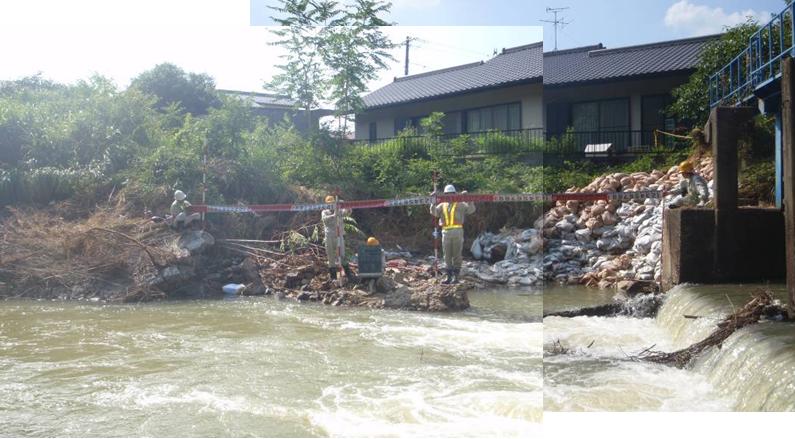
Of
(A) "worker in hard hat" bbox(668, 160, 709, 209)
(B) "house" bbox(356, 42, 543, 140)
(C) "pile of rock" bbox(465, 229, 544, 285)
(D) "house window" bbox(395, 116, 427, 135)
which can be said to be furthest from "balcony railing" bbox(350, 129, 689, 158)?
(D) "house window" bbox(395, 116, 427, 135)

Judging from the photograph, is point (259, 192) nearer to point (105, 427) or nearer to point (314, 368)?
point (314, 368)

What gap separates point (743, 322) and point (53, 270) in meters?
6.59

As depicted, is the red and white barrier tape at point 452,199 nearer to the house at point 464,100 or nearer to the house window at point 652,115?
the house at point 464,100

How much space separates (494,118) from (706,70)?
3.40 metres

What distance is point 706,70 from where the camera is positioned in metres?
10.8

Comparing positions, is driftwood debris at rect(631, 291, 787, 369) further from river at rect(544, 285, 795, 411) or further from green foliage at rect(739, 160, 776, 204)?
green foliage at rect(739, 160, 776, 204)

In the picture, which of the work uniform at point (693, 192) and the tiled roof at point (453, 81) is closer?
the work uniform at point (693, 192)

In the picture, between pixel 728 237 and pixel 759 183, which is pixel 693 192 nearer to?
pixel 728 237

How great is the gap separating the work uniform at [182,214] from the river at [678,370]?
4554 mm

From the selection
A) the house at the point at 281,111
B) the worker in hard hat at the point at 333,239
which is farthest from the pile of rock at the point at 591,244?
the house at the point at 281,111

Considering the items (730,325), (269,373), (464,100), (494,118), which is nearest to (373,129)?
(464,100)

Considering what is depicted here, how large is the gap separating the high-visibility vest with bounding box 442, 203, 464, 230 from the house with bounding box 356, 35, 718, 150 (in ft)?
16.1

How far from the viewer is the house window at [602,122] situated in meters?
13.1

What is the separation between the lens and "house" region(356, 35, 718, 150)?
12328 millimetres
